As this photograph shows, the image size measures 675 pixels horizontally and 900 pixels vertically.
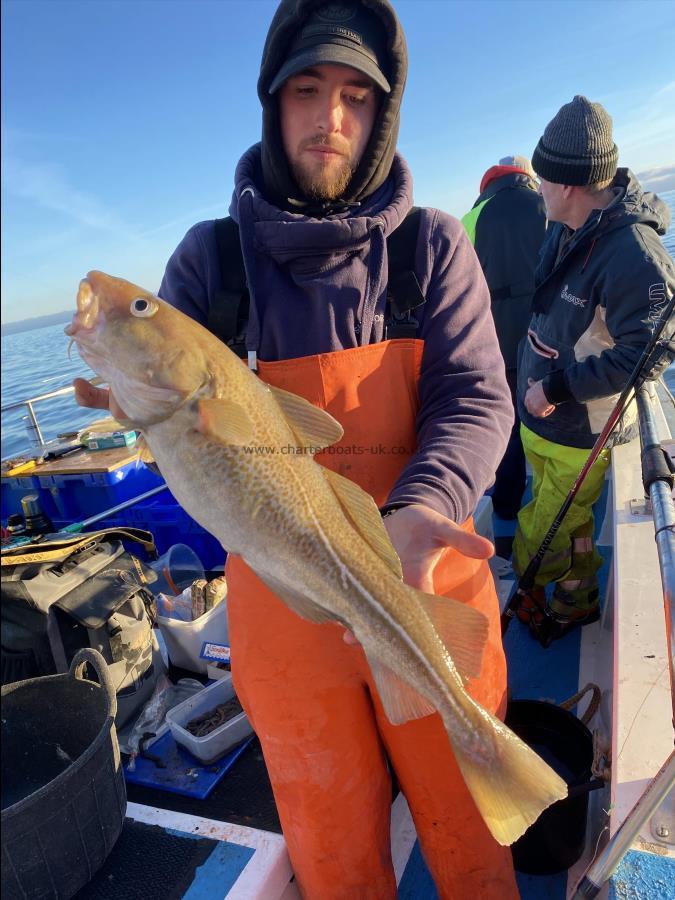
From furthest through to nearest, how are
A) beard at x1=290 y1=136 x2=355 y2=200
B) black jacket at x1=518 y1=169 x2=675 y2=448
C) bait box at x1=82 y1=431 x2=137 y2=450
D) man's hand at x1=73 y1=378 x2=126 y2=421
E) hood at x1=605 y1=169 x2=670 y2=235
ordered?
bait box at x1=82 y1=431 x2=137 y2=450 < hood at x1=605 y1=169 x2=670 y2=235 < black jacket at x1=518 y1=169 x2=675 y2=448 < beard at x1=290 y1=136 x2=355 y2=200 < man's hand at x1=73 y1=378 x2=126 y2=421

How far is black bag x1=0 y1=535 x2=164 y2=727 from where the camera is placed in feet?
12.1

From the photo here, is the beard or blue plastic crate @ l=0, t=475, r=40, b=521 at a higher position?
the beard

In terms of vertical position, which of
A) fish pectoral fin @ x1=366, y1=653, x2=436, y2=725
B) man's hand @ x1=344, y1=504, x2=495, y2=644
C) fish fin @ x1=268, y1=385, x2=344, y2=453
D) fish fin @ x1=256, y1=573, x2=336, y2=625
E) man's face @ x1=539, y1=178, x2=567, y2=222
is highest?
man's face @ x1=539, y1=178, x2=567, y2=222

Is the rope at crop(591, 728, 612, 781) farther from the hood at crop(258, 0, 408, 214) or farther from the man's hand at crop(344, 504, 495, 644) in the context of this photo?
the hood at crop(258, 0, 408, 214)

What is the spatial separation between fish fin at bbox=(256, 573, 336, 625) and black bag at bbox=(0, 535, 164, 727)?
7.33 ft

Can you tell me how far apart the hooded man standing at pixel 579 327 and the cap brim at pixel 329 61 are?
2281 millimetres

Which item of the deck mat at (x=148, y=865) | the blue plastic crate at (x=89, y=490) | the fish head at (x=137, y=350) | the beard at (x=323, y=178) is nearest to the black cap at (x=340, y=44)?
the beard at (x=323, y=178)

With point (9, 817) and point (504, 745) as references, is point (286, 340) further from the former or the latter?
point (9, 817)

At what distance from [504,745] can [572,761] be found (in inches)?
60.3

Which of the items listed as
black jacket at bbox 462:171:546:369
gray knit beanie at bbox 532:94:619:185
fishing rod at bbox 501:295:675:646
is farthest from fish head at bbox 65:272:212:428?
black jacket at bbox 462:171:546:369

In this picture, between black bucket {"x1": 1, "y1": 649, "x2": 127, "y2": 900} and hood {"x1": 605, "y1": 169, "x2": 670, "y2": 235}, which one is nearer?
black bucket {"x1": 1, "y1": 649, "x2": 127, "y2": 900}

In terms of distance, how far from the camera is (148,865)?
2.80 m

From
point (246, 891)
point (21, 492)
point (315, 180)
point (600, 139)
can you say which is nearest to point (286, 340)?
point (315, 180)

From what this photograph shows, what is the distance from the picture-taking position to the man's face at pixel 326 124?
101 inches
